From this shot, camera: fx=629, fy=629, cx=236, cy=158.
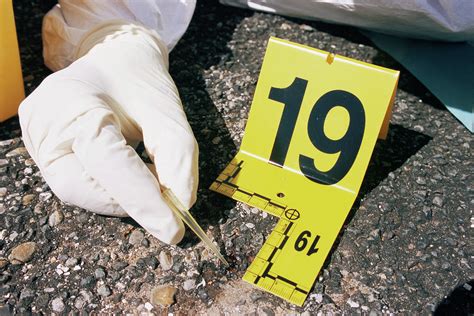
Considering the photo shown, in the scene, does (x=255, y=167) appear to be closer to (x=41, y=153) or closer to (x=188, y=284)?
(x=188, y=284)

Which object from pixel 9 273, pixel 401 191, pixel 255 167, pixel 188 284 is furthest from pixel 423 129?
pixel 9 273

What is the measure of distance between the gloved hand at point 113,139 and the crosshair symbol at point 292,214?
1.03 feet

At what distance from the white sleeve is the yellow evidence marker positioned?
0.59 m

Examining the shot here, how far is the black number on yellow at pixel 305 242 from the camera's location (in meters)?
1.74

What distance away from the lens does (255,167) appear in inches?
77.9

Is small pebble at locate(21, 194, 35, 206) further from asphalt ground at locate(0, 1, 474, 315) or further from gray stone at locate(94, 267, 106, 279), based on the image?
gray stone at locate(94, 267, 106, 279)

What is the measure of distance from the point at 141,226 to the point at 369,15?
126 cm

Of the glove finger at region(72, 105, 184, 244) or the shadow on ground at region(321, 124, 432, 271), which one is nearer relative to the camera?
Result: the glove finger at region(72, 105, 184, 244)

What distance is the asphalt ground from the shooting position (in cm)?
163

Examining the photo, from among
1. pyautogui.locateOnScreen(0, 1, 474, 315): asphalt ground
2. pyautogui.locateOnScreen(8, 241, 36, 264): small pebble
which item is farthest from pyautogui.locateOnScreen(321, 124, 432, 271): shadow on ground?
pyautogui.locateOnScreen(8, 241, 36, 264): small pebble

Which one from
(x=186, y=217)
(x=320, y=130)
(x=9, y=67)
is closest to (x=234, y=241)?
(x=186, y=217)

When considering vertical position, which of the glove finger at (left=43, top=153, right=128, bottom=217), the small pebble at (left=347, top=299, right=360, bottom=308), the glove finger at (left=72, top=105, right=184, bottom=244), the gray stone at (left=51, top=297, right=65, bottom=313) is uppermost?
the glove finger at (left=72, top=105, right=184, bottom=244)

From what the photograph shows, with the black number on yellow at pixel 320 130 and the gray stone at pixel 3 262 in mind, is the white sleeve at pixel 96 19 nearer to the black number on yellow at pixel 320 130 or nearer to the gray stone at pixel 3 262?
the black number on yellow at pixel 320 130

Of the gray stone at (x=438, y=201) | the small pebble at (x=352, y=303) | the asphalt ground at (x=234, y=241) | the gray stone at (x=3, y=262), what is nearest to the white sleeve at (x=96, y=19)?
the asphalt ground at (x=234, y=241)
